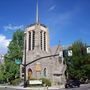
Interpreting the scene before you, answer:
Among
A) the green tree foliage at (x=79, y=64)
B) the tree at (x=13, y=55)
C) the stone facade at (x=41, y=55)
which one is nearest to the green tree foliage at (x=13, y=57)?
the tree at (x=13, y=55)

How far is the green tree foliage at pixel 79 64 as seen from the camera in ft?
226

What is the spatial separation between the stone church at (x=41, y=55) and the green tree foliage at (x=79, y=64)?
9.08 feet

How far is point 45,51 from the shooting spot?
68.8 meters

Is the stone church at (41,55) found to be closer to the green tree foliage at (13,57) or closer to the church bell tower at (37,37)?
the church bell tower at (37,37)

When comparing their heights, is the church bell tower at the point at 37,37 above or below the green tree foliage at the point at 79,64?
above

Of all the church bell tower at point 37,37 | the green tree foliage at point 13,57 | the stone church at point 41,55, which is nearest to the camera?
the stone church at point 41,55

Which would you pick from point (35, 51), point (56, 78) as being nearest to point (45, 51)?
point (35, 51)

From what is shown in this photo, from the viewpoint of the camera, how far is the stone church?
66.5 metres

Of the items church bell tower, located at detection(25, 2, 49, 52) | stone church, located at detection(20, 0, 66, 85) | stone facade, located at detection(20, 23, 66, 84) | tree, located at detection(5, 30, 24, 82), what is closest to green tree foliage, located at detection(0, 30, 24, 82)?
tree, located at detection(5, 30, 24, 82)

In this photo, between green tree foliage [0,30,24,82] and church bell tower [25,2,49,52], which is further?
green tree foliage [0,30,24,82]

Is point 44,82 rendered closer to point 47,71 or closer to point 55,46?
point 47,71

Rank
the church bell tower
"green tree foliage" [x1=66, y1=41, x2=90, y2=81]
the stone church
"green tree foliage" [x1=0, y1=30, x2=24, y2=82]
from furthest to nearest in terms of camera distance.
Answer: "green tree foliage" [x1=0, y1=30, x2=24, y2=82], "green tree foliage" [x1=66, y1=41, x2=90, y2=81], the church bell tower, the stone church

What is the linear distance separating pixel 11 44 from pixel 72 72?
74.1 ft

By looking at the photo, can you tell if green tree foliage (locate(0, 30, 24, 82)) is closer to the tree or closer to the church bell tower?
the tree
